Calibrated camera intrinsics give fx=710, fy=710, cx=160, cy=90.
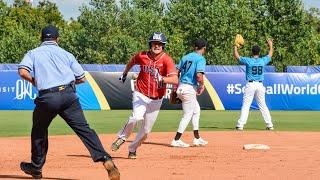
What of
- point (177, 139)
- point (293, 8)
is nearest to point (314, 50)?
point (293, 8)

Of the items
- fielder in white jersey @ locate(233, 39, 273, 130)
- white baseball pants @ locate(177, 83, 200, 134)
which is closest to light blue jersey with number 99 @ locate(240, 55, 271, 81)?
fielder in white jersey @ locate(233, 39, 273, 130)

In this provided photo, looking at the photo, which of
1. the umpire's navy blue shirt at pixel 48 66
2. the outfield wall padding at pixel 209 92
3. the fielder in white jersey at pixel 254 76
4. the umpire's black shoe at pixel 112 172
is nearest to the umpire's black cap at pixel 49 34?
the umpire's navy blue shirt at pixel 48 66

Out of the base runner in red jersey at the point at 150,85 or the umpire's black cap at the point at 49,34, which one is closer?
the umpire's black cap at the point at 49,34

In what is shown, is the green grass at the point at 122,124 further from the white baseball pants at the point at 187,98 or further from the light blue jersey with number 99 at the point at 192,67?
the light blue jersey with number 99 at the point at 192,67

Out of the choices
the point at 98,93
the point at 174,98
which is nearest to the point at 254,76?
the point at 174,98

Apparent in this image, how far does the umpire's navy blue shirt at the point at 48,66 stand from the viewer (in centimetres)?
833

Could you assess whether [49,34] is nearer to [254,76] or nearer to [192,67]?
[192,67]

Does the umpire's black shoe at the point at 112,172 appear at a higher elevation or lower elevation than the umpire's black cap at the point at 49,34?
lower

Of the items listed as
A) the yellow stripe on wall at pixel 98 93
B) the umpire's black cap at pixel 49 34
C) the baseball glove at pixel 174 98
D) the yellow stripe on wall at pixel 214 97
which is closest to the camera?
the umpire's black cap at pixel 49 34

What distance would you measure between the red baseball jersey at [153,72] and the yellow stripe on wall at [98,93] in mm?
17855

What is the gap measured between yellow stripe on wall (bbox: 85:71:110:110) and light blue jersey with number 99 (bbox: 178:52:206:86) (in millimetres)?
15795

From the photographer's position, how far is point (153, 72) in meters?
11.1

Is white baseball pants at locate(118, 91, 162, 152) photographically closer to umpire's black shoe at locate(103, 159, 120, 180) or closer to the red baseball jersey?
the red baseball jersey

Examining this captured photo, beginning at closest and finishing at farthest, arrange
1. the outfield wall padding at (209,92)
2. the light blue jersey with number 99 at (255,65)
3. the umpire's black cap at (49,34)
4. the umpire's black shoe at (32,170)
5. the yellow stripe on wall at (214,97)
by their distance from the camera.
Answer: the umpire's black cap at (49,34) < the umpire's black shoe at (32,170) < the light blue jersey with number 99 at (255,65) < the outfield wall padding at (209,92) < the yellow stripe on wall at (214,97)
